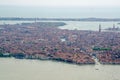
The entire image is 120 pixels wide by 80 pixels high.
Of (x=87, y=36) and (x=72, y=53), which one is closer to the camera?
(x=72, y=53)

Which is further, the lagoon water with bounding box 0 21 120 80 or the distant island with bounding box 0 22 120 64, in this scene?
the distant island with bounding box 0 22 120 64

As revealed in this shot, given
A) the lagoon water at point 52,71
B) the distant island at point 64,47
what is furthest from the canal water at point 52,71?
the distant island at point 64,47

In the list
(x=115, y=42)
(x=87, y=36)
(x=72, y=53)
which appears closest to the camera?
(x=72, y=53)

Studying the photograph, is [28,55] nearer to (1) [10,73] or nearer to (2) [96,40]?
(1) [10,73]

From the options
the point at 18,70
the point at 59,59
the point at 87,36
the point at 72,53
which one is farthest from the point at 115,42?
the point at 18,70

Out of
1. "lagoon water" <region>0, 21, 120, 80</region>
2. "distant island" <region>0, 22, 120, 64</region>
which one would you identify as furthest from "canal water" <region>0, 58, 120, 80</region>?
"distant island" <region>0, 22, 120, 64</region>

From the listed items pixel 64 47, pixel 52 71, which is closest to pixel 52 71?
pixel 52 71

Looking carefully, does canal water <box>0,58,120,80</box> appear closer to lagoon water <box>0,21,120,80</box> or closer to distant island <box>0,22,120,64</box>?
lagoon water <box>0,21,120,80</box>
